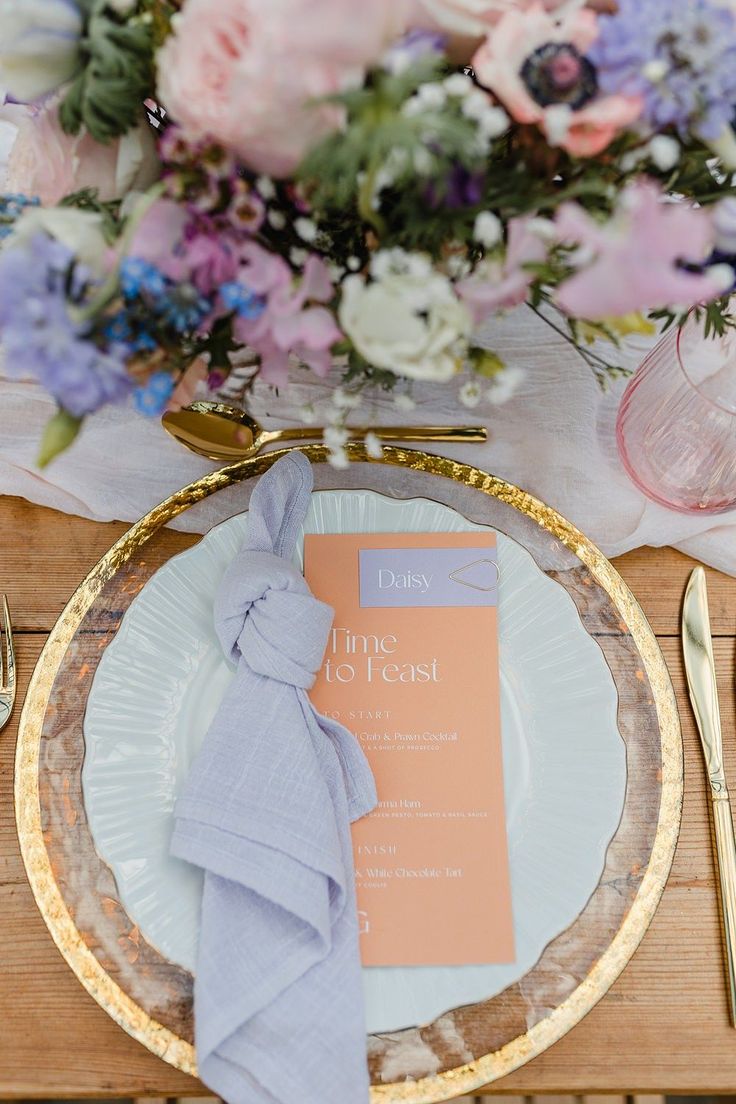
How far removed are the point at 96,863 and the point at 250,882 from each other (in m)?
0.11

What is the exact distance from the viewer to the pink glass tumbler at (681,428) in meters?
0.64

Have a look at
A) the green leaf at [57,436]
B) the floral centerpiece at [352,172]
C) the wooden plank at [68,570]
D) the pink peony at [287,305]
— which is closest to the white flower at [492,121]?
the floral centerpiece at [352,172]

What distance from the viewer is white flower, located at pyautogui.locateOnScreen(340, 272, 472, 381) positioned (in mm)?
364

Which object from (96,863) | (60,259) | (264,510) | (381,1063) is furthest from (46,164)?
(381,1063)

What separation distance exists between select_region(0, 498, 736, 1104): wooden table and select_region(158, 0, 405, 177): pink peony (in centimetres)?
45

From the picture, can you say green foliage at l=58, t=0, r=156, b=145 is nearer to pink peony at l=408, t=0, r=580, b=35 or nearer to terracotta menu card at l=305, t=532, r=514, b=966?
pink peony at l=408, t=0, r=580, b=35

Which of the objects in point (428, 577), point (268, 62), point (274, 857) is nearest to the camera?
point (268, 62)

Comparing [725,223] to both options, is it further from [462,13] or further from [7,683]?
[7,683]

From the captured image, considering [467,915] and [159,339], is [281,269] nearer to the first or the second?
[159,339]

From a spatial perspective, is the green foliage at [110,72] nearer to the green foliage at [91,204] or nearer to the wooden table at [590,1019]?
the green foliage at [91,204]

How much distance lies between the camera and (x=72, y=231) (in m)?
0.38

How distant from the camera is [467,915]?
0.53 meters

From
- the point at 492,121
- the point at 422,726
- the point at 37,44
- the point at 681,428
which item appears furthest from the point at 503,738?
the point at 37,44

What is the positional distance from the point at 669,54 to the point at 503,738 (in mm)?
413
